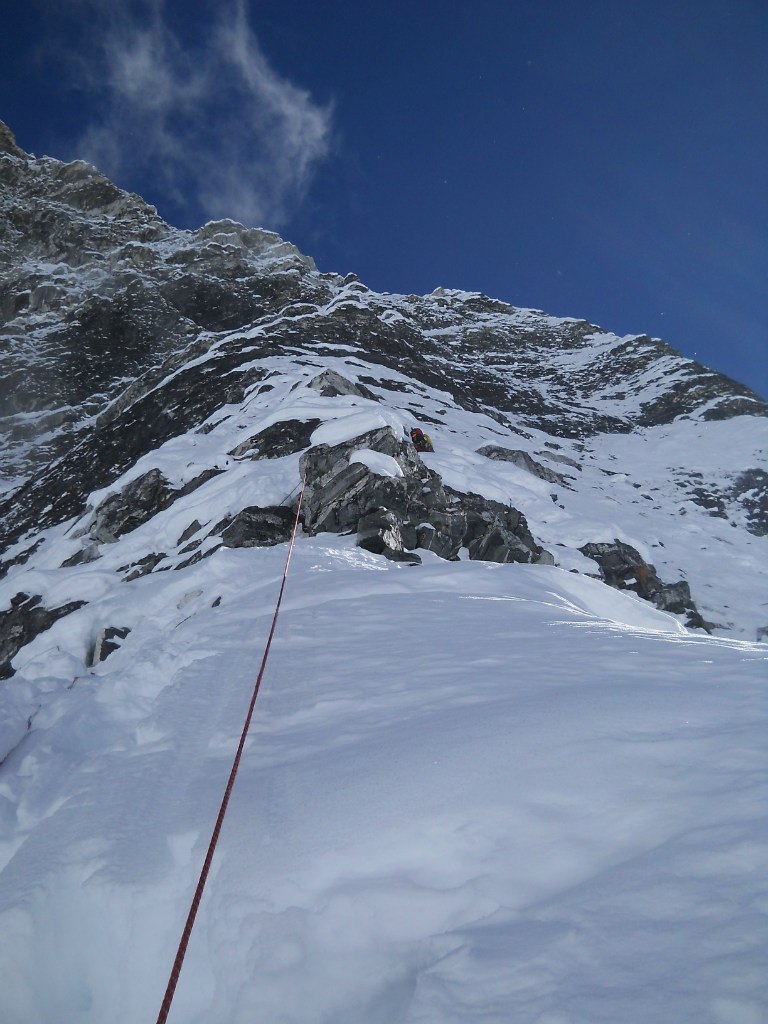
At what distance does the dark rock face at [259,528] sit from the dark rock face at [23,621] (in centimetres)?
327

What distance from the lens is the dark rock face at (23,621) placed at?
1037 cm

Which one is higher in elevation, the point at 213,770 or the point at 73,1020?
the point at 213,770

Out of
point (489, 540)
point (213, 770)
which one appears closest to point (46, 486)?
point (489, 540)

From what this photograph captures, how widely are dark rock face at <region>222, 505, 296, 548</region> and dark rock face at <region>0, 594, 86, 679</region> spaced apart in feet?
10.7

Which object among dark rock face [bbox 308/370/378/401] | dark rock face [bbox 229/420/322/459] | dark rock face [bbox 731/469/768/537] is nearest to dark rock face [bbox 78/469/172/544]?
dark rock face [bbox 229/420/322/459]

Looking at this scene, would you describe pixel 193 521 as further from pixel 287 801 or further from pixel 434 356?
pixel 434 356

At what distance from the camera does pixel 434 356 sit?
1866 inches

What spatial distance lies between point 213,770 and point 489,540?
34.6 feet

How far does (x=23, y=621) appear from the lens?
431 inches

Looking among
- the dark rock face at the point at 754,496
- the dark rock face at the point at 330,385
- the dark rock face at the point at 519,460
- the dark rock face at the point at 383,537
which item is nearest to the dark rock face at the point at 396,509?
the dark rock face at the point at 383,537

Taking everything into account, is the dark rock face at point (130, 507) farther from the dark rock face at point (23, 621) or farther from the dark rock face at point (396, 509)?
the dark rock face at point (396, 509)

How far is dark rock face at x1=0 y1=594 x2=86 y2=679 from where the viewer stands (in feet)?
34.0

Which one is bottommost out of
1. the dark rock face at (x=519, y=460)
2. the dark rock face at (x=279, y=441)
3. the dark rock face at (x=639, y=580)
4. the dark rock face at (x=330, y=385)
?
the dark rock face at (x=639, y=580)

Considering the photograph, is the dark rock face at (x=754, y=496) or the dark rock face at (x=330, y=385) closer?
the dark rock face at (x=330, y=385)
